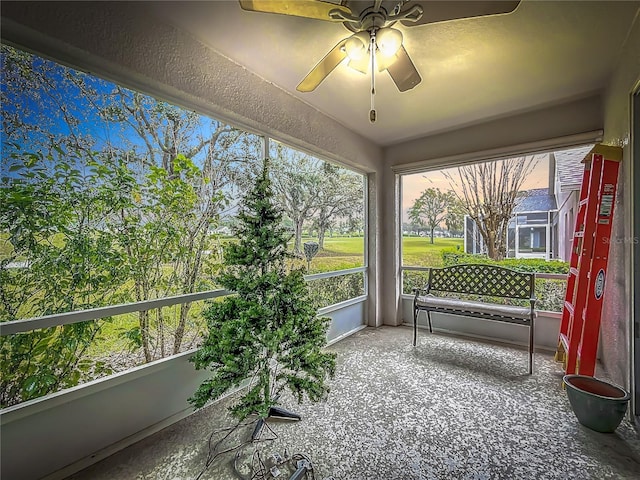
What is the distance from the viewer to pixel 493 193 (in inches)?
134

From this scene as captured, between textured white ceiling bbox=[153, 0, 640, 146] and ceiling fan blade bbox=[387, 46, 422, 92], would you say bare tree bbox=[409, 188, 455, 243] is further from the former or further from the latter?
ceiling fan blade bbox=[387, 46, 422, 92]

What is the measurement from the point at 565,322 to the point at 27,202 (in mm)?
4042

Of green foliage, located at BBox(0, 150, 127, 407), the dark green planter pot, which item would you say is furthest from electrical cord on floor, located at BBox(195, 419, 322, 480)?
the dark green planter pot

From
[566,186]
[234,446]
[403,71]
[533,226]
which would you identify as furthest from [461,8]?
[566,186]

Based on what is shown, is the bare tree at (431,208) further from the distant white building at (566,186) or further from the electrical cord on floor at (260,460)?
the electrical cord on floor at (260,460)

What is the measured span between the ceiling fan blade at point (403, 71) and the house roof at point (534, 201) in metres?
2.42

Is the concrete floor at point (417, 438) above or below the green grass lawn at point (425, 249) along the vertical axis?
below

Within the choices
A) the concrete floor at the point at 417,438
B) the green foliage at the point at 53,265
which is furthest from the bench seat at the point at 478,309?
the green foliage at the point at 53,265

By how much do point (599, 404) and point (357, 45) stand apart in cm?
257

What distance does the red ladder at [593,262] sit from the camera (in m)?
1.99

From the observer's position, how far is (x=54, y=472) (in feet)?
4.52

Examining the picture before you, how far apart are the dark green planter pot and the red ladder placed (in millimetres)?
192

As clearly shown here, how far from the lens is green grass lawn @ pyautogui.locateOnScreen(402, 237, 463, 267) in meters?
3.64

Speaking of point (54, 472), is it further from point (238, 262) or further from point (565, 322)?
point (565, 322)
